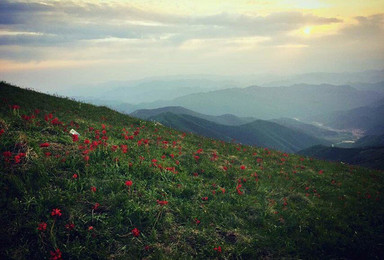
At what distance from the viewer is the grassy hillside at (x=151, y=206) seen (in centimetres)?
622

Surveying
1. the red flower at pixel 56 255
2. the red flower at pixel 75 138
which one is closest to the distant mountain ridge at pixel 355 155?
the red flower at pixel 75 138

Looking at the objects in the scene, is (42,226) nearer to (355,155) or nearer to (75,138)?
(75,138)

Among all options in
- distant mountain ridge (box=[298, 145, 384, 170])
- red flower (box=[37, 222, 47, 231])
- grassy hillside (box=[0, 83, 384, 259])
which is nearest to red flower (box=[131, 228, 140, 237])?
grassy hillside (box=[0, 83, 384, 259])

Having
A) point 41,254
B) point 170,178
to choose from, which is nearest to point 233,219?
point 170,178

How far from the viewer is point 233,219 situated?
8445mm

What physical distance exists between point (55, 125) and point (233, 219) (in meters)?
10.5

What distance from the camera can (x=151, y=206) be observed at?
784cm

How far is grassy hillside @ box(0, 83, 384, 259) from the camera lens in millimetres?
6223

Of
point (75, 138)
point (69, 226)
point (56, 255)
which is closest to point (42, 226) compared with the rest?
point (69, 226)

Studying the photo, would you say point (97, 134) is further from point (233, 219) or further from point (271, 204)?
point (271, 204)

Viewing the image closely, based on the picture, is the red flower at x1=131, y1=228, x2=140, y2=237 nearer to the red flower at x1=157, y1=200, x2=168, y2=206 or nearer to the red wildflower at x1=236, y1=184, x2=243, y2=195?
the red flower at x1=157, y1=200, x2=168, y2=206

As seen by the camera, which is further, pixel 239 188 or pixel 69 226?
pixel 239 188

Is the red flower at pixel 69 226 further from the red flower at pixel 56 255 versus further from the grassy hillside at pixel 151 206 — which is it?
the red flower at pixel 56 255

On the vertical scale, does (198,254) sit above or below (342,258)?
above
